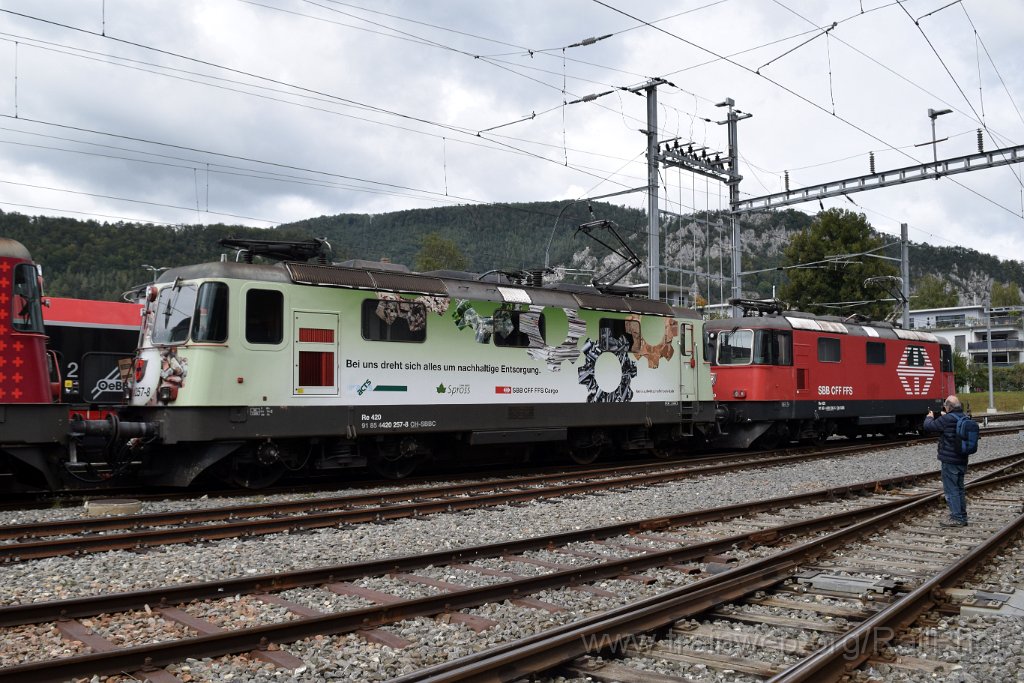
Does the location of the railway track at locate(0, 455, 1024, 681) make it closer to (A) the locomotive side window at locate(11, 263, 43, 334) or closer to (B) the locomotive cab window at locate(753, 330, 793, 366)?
(A) the locomotive side window at locate(11, 263, 43, 334)

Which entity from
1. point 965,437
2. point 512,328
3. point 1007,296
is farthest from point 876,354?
point 1007,296

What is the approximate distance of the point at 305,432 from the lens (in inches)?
470

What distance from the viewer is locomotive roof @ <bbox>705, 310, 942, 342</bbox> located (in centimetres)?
2048

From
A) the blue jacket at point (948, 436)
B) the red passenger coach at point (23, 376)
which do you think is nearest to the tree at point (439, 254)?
the red passenger coach at point (23, 376)

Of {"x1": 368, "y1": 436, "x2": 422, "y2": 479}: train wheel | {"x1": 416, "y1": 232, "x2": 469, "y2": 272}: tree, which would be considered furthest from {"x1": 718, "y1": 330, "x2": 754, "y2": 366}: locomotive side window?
{"x1": 416, "y1": 232, "x2": 469, "y2": 272}: tree

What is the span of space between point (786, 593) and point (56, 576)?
18.9 ft

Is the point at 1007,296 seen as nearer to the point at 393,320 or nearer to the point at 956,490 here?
the point at 956,490

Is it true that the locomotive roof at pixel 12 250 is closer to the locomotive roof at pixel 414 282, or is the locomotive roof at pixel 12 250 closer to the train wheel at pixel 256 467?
the locomotive roof at pixel 414 282

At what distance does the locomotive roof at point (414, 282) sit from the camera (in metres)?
11.7

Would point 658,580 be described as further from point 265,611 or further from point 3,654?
point 3,654

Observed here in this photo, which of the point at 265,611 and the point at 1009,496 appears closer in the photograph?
the point at 265,611

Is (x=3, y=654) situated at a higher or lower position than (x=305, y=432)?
lower

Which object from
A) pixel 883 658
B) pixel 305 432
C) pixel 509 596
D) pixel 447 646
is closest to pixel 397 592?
pixel 509 596

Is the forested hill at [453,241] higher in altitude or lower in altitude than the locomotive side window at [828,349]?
higher
